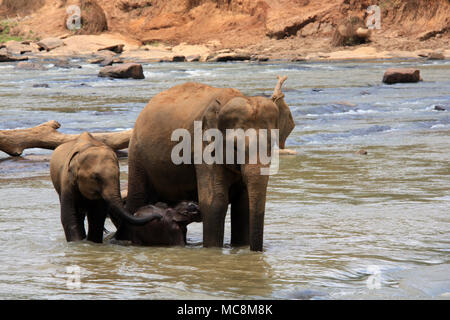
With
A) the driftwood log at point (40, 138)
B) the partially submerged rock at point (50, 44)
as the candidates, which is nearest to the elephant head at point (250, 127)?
the driftwood log at point (40, 138)

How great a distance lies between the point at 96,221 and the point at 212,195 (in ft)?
4.81

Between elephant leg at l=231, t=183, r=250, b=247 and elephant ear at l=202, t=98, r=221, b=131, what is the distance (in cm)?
65

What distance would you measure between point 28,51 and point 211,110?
186ft

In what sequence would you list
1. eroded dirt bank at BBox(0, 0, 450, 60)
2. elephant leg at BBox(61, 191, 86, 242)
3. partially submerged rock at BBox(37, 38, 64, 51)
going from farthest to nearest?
partially submerged rock at BBox(37, 38, 64, 51) < eroded dirt bank at BBox(0, 0, 450, 60) < elephant leg at BBox(61, 191, 86, 242)

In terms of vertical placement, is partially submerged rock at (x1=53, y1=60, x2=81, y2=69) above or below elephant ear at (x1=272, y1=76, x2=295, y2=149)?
below

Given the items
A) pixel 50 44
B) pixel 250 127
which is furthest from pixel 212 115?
pixel 50 44

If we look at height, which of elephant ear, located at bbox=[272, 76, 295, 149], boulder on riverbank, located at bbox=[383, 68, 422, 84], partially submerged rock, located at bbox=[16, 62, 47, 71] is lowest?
partially submerged rock, located at bbox=[16, 62, 47, 71]

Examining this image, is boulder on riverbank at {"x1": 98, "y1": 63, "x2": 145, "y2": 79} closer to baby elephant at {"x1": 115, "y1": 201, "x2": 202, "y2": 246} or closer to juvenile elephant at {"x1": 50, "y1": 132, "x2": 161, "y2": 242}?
juvenile elephant at {"x1": 50, "y1": 132, "x2": 161, "y2": 242}

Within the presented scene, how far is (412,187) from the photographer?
35.0 feet

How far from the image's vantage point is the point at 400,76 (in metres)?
30.7

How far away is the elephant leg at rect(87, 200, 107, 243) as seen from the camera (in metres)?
7.71

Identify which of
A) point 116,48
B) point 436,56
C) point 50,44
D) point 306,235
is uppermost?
point 306,235

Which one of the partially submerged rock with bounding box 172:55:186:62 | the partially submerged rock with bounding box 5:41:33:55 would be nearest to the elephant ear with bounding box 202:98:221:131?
the partially submerged rock with bounding box 172:55:186:62

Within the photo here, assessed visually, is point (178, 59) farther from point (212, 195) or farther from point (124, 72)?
point (212, 195)
